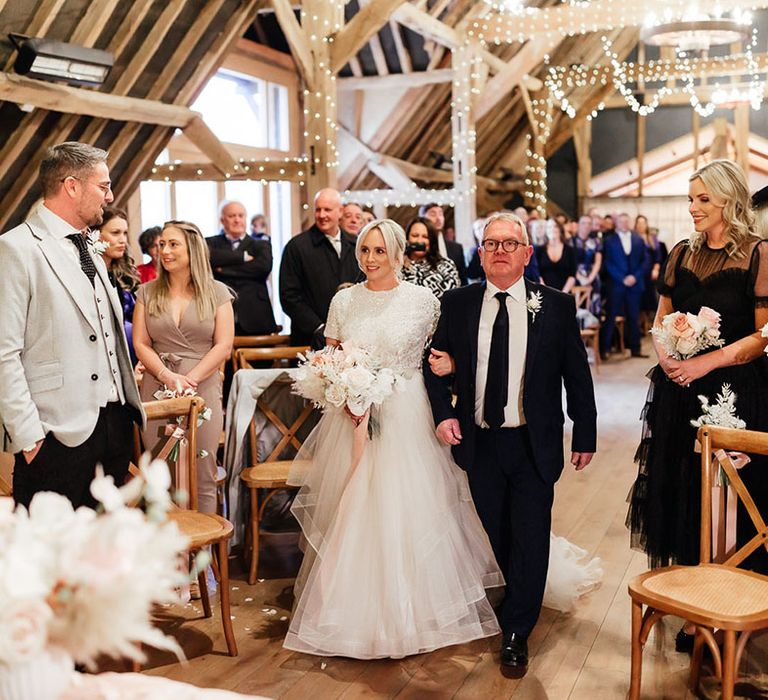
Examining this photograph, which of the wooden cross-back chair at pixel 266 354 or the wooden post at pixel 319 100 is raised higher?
the wooden post at pixel 319 100

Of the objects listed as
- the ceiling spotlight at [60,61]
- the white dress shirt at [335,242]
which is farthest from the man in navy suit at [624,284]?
the ceiling spotlight at [60,61]

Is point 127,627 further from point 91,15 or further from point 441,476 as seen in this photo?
point 91,15

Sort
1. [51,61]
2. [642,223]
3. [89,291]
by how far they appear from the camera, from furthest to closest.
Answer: [642,223], [51,61], [89,291]

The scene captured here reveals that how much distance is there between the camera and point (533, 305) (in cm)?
362

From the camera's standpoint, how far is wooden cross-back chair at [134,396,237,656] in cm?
363

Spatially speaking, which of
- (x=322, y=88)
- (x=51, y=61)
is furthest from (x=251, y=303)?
(x=322, y=88)

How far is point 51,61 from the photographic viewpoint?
19.4 ft

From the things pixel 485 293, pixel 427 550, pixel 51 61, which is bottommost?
pixel 427 550

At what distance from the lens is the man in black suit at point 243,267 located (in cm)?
655

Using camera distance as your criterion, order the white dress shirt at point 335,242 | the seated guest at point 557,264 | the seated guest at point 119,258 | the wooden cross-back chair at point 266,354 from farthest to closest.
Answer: the seated guest at point 557,264 → the white dress shirt at point 335,242 → the seated guest at point 119,258 → the wooden cross-back chair at point 266,354

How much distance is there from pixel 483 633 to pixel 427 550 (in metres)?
0.39

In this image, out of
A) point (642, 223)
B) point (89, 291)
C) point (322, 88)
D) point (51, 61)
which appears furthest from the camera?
point (642, 223)

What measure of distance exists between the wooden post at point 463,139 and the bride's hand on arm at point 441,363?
299 inches

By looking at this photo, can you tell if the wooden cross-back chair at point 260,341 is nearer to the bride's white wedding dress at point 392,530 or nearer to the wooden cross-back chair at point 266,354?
the wooden cross-back chair at point 266,354
